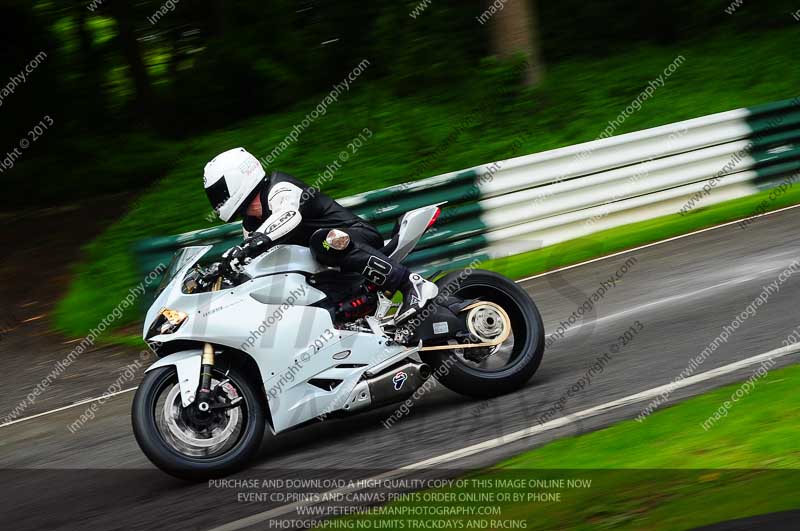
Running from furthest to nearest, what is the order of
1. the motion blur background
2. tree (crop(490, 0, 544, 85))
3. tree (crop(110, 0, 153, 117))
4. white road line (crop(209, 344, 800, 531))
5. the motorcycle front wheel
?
tree (crop(110, 0, 153, 117)) → tree (crop(490, 0, 544, 85)) → the motion blur background → the motorcycle front wheel → white road line (crop(209, 344, 800, 531))

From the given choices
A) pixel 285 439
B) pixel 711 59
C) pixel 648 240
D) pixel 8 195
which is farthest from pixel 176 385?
pixel 711 59

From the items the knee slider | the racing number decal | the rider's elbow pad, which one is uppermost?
the rider's elbow pad

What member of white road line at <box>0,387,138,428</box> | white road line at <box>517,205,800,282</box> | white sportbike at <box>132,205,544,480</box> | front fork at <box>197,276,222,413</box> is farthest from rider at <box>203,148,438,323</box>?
white road line at <box>517,205,800,282</box>

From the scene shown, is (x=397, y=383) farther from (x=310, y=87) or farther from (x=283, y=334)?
(x=310, y=87)

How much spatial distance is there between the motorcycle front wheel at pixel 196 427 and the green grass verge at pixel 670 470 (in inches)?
49.3

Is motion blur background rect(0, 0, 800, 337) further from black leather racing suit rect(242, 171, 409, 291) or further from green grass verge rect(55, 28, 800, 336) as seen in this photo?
black leather racing suit rect(242, 171, 409, 291)

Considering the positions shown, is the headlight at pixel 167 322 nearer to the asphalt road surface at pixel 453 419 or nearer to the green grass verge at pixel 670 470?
the asphalt road surface at pixel 453 419

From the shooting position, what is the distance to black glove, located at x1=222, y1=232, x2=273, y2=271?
6.24 metres

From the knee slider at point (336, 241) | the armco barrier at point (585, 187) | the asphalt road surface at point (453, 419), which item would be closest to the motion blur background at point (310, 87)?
the armco barrier at point (585, 187)

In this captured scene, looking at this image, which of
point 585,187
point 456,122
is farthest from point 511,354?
A: point 456,122

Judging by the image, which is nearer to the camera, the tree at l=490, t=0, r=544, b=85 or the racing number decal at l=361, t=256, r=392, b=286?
the racing number decal at l=361, t=256, r=392, b=286

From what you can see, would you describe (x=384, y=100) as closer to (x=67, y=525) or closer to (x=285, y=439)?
(x=285, y=439)

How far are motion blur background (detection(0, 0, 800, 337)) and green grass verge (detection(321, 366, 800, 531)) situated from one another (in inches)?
314

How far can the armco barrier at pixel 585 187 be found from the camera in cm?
1098
